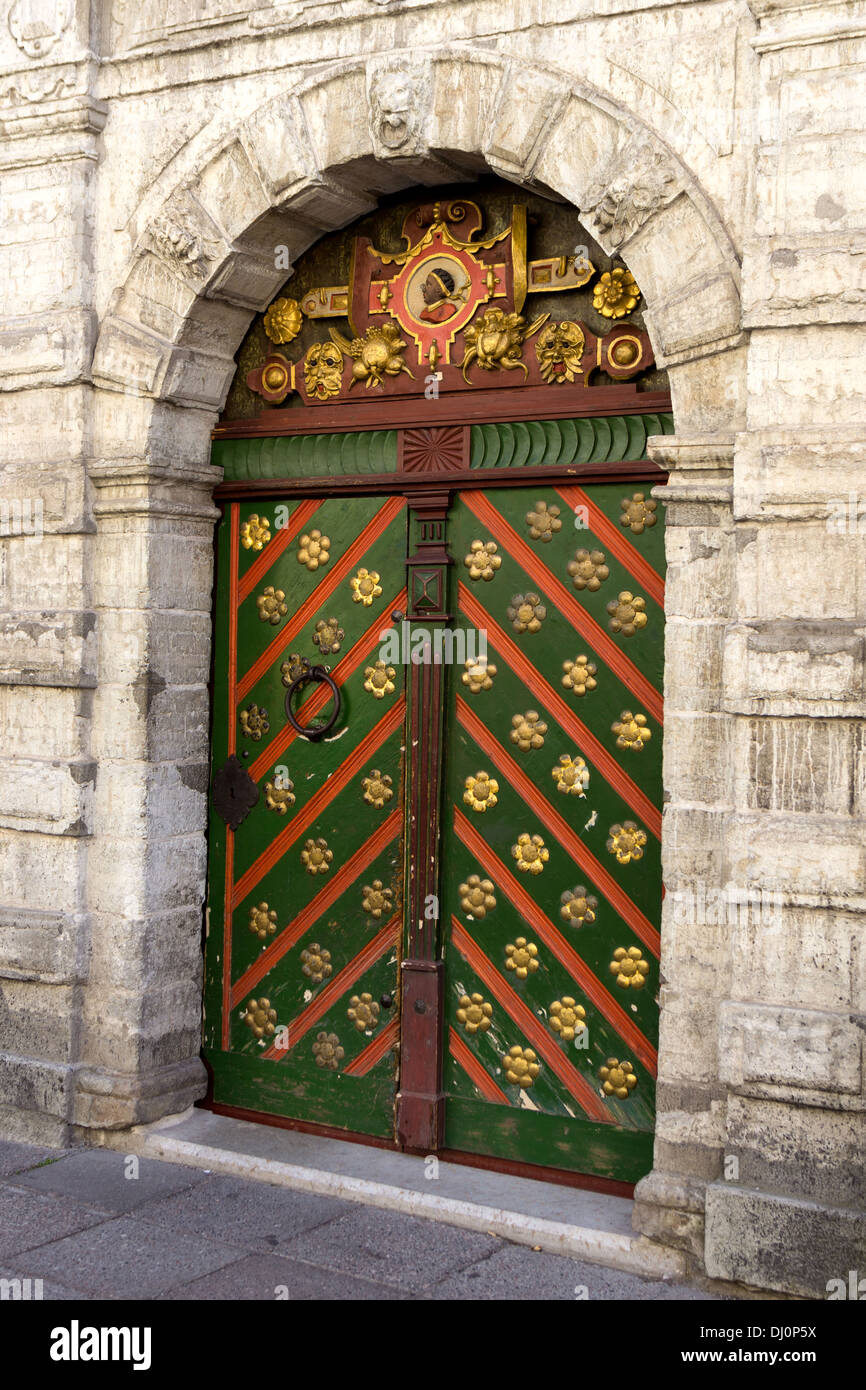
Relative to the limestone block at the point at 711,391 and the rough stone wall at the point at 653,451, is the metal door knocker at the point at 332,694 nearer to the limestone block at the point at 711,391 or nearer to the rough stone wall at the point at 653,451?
the rough stone wall at the point at 653,451

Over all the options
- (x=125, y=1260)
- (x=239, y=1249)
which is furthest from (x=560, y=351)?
(x=125, y=1260)

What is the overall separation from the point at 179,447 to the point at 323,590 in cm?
73

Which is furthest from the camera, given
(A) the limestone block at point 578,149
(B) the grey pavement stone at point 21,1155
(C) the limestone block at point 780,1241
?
(B) the grey pavement stone at point 21,1155

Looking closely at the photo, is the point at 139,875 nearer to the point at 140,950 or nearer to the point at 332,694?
the point at 140,950

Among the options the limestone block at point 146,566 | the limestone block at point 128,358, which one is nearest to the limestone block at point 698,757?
the limestone block at point 146,566

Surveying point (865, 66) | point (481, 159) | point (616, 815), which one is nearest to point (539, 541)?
point (616, 815)

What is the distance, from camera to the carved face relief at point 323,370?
16.9ft

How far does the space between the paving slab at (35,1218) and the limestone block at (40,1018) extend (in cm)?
55

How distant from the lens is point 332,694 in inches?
202

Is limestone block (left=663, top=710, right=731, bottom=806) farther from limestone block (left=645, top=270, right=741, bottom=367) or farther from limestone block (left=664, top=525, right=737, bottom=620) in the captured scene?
limestone block (left=645, top=270, right=741, bottom=367)

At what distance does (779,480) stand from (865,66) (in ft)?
3.62

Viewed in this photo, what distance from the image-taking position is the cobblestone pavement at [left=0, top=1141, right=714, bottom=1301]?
4023 millimetres

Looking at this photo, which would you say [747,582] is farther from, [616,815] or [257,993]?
[257,993]

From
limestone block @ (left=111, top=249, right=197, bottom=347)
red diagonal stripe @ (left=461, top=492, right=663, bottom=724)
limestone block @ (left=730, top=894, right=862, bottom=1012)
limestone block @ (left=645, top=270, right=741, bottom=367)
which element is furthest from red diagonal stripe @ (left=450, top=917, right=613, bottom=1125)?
limestone block @ (left=111, top=249, right=197, bottom=347)
